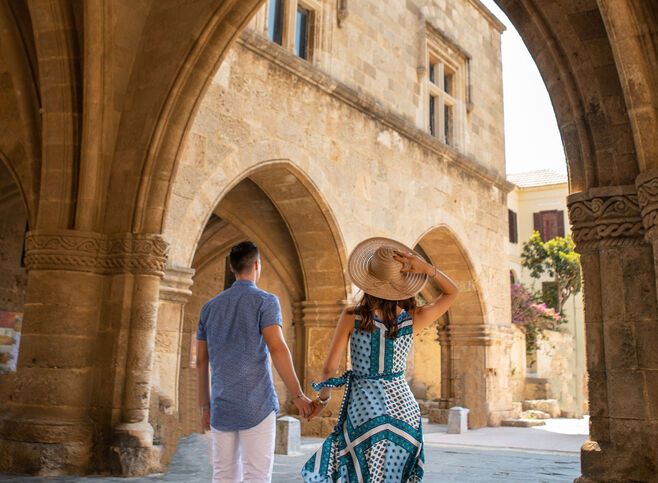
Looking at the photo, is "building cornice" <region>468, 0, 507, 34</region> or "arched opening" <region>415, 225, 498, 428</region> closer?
"arched opening" <region>415, 225, 498, 428</region>

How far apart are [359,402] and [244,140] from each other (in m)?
5.52

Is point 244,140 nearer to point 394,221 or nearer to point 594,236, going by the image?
point 394,221

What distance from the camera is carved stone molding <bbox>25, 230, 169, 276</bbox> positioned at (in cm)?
548

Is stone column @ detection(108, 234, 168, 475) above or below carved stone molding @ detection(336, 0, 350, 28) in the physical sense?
below

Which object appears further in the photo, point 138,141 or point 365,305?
point 138,141

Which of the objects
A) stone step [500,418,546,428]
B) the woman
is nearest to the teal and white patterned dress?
the woman

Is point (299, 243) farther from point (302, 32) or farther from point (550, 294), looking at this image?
point (550, 294)

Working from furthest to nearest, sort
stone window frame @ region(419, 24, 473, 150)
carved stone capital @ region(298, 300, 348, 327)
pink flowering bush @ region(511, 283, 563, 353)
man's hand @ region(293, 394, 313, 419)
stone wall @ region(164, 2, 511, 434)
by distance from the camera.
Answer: pink flowering bush @ region(511, 283, 563, 353)
stone window frame @ region(419, 24, 473, 150)
carved stone capital @ region(298, 300, 348, 327)
stone wall @ region(164, 2, 511, 434)
man's hand @ region(293, 394, 313, 419)

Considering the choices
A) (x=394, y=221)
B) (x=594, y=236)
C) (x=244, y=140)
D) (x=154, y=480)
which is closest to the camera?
(x=594, y=236)

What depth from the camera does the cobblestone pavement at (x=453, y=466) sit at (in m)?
5.16

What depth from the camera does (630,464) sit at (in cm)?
313

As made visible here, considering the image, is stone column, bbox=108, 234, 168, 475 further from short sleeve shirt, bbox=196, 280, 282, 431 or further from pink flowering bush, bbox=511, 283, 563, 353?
pink flowering bush, bbox=511, 283, 563, 353

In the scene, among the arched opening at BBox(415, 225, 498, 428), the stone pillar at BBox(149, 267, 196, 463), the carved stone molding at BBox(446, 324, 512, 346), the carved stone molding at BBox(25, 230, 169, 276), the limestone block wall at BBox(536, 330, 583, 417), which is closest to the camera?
the carved stone molding at BBox(25, 230, 169, 276)

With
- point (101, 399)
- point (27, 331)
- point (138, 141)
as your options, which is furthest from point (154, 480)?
point (138, 141)
